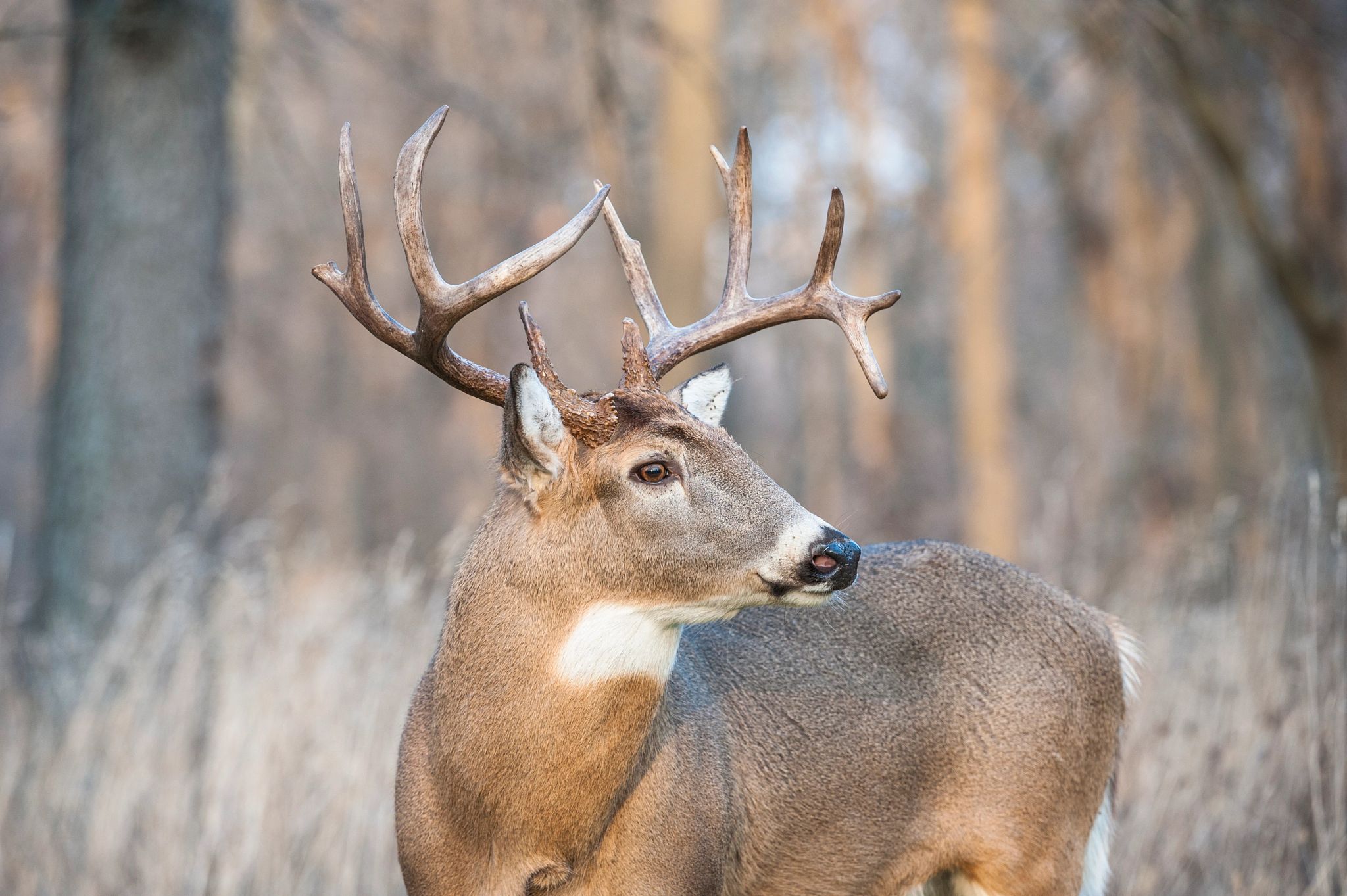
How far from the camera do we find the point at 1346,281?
1030cm

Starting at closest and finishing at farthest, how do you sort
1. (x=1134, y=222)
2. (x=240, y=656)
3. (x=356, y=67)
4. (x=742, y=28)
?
(x=240, y=656), (x=1134, y=222), (x=356, y=67), (x=742, y=28)

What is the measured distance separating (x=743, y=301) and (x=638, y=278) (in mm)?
392

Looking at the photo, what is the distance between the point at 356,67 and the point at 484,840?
65.1 ft

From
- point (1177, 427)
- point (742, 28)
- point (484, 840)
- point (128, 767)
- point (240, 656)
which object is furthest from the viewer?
point (1177, 427)

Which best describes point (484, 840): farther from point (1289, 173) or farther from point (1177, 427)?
point (1177, 427)

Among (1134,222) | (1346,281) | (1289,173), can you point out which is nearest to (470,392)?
(1346,281)

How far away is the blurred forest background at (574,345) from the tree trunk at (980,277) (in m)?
0.05

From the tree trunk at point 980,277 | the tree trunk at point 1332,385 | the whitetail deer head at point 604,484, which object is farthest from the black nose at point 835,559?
the tree trunk at point 980,277

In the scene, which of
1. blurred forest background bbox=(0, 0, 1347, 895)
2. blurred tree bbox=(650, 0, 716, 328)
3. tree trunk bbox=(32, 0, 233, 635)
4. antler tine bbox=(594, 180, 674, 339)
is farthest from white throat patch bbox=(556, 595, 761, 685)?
blurred tree bbox=(650, 0, 716, 328)

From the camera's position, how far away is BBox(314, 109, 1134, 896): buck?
397cm

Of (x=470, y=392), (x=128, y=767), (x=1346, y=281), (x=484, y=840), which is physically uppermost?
(x=1346, y=281)

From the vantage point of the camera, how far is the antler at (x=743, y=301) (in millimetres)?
4531

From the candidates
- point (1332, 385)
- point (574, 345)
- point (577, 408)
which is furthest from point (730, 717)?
point (574, 345)

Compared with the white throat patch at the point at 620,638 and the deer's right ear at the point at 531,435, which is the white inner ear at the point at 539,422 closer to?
the deer's right ear at the point at 531,435
